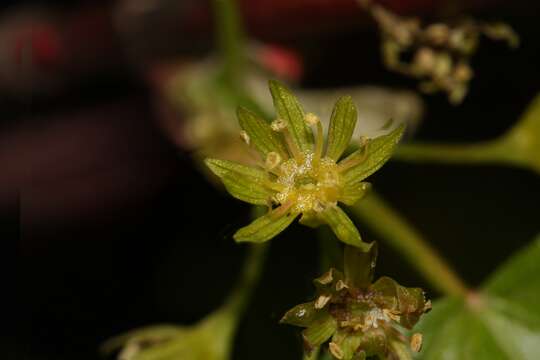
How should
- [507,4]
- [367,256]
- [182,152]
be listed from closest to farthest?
1. [367,256]
2. [507,4]
3. [182,152]

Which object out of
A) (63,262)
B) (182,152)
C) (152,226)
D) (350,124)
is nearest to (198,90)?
(182,152)

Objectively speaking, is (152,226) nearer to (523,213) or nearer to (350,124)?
(523,213)

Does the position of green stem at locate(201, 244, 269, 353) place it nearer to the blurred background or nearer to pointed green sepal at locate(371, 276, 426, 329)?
the blurred background

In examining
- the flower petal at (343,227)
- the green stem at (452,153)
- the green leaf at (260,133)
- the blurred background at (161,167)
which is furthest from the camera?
the blurred background at (161,167)

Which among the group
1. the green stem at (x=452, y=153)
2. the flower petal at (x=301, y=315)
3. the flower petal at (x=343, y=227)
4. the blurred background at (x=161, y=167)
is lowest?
the blurred background at (x=161, y=167)

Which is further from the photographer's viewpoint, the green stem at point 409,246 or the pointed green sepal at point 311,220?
the green stem at point 409,246

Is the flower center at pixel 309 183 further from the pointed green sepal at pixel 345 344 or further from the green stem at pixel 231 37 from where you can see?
the green stem at pixel 231 37

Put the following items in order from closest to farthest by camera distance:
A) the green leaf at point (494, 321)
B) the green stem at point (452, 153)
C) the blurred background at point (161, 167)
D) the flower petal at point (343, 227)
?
the flower petal at point (343, 227) → the green leaf at point (494, 321) → the green stem at point (452, 153) → the blurred background at point (161, 167)

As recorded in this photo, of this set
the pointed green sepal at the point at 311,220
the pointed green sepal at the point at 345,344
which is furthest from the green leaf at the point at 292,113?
the pointed green sepal at the point at 345,344

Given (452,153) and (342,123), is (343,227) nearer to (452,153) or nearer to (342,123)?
(342,123)
